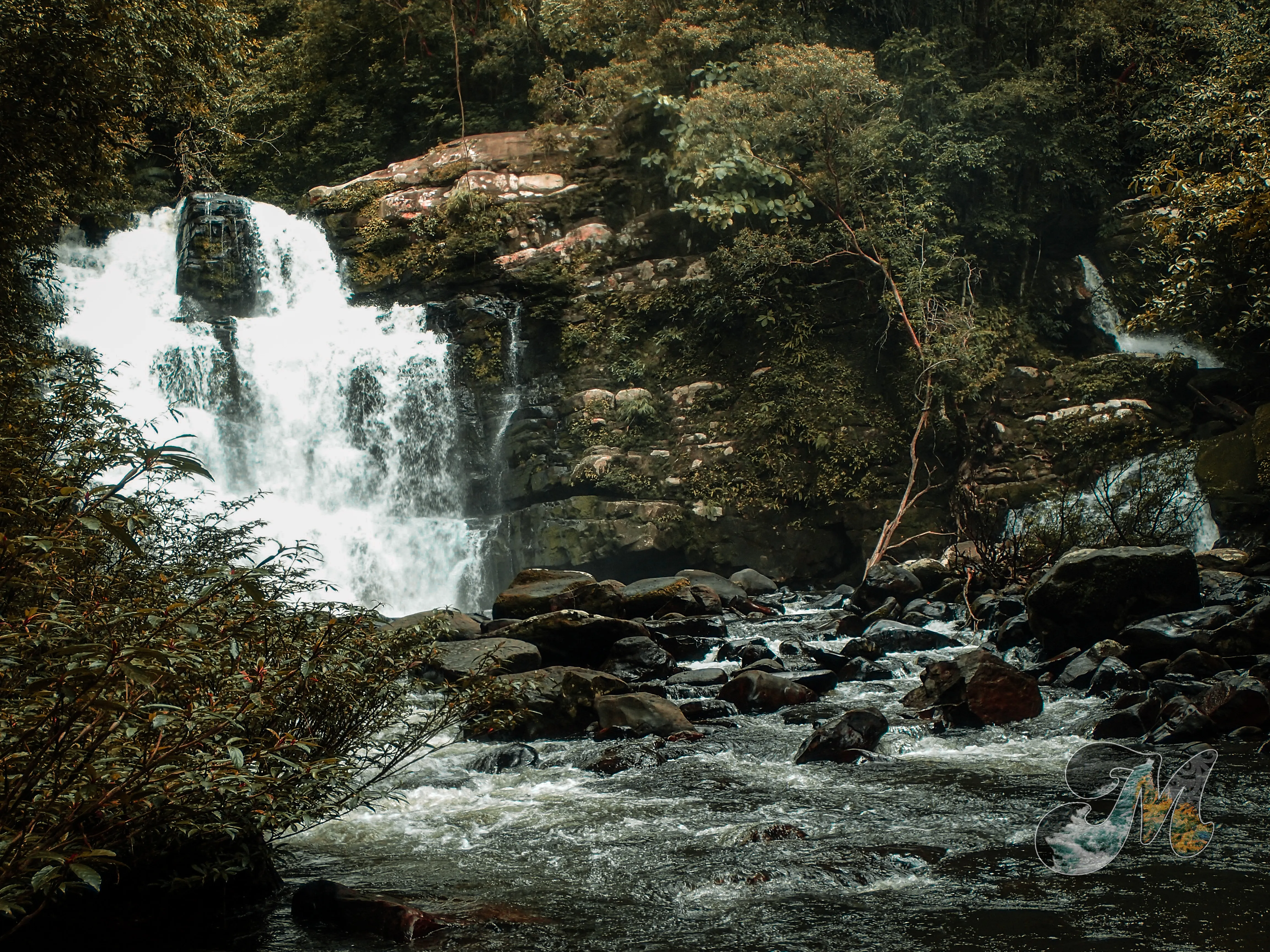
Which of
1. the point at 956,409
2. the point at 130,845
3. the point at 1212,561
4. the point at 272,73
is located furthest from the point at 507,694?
the point at 272,73

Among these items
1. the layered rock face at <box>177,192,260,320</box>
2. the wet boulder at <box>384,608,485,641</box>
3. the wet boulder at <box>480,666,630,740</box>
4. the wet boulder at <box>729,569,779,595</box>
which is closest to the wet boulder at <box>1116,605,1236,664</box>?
the wet boulder at <box>480,666,630,740</box>

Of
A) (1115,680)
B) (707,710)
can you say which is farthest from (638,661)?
(1115,680)

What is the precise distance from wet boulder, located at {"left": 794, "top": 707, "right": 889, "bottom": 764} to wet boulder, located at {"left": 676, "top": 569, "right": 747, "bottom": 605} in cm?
627

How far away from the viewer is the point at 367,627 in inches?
156

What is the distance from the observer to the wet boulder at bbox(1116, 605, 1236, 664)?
7.19 m

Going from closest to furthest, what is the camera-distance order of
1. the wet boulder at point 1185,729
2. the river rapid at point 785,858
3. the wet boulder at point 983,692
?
1. the river rapid at point 785,858
2. the wet boulder at point 1185,729
3. the wet boulder at point 983,692

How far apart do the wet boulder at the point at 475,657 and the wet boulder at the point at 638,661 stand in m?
0.70

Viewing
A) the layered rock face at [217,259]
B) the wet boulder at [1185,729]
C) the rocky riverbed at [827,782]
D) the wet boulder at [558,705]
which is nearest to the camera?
the rocky riverbed at [827,782]

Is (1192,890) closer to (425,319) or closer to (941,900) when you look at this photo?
(941,900)

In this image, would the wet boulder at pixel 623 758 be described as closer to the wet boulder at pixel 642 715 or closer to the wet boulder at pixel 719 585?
the wet boulder at pixel 642 715

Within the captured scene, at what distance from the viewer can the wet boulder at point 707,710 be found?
23.9 ft

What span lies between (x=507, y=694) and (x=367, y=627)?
0.75 m

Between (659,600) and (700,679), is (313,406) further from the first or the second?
(700,679)

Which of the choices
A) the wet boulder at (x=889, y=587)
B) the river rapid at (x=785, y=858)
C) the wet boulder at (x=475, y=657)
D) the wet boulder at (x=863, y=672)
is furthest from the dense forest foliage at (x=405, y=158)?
the wet boulder at (x=863, y=672)
